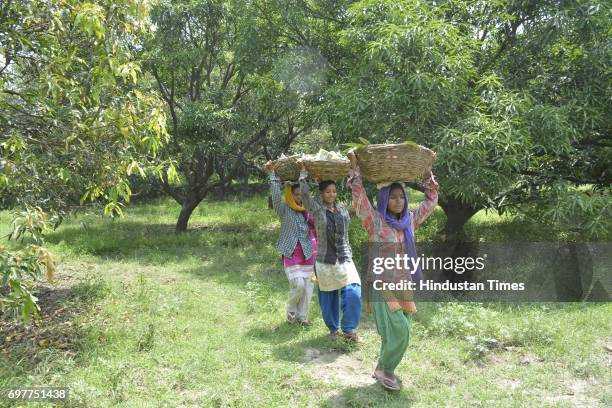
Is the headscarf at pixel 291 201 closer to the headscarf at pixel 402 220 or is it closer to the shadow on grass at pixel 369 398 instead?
the headscarf at pixel 402 220

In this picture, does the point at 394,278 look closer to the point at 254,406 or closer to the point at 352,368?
the point at 352,368

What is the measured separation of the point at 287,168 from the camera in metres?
5.20

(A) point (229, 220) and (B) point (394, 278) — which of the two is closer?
(B) point (394, 278)

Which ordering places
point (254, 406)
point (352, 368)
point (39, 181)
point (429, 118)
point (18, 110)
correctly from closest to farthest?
point (254, 406), point (352, 368), point (18, 110), point (39, 181), point (429, 118)

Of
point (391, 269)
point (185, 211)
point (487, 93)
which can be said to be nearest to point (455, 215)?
point (487, 93)

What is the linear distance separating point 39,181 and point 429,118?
468 centimetres

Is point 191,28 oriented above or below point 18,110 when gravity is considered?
above

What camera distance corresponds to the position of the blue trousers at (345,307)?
4.79 meters

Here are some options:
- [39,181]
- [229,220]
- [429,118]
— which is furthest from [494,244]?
[229,220]

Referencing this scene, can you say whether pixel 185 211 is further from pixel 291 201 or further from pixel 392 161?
pixel 392 161

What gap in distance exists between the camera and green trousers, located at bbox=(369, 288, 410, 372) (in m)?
3.73

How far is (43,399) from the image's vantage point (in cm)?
373

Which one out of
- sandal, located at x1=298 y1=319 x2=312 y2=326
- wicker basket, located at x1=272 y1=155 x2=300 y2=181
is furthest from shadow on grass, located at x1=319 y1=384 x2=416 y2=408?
wicker basket, located at x1=272 y1=155 x2=300 y2=181

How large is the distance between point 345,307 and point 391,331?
3.53ft
